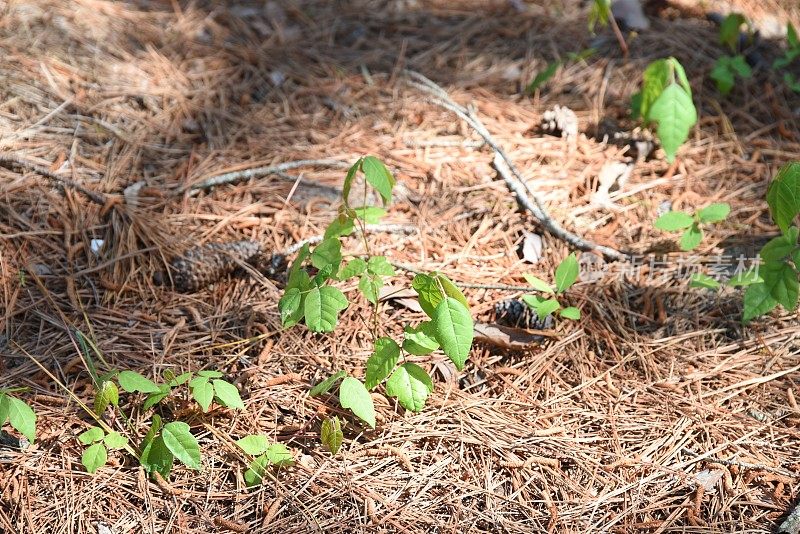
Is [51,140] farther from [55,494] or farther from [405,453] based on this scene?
[405,453]

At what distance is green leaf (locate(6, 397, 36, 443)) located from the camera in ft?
5.27

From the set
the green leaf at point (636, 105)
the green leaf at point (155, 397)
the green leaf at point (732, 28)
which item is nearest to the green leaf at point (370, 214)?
the green leaf at point (155, 397)

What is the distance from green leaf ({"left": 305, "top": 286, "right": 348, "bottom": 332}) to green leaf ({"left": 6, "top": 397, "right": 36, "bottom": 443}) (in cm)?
69

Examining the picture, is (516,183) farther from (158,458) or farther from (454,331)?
(158,458)

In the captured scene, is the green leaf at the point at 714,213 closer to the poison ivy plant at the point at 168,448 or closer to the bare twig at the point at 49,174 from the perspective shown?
the poison ivy plant at the point at 168,448

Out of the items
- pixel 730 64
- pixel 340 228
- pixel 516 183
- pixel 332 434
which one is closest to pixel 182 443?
pixel 332 434

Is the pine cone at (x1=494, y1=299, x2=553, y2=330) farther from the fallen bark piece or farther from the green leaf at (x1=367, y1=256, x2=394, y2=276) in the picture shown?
the green leaf at (x1=367, y1=256, x2=394, y2=276)

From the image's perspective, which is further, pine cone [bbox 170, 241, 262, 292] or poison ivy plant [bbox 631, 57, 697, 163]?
poison ivy plant [bbox 631, 57, 697, 163]

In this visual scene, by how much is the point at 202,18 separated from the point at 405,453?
2.37 meters

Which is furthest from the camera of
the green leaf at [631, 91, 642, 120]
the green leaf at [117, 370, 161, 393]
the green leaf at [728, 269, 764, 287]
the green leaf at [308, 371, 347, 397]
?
the green leaf at [631, 91, 642, 120]

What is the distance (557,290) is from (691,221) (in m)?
0.56

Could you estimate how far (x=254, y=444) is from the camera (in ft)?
5.74

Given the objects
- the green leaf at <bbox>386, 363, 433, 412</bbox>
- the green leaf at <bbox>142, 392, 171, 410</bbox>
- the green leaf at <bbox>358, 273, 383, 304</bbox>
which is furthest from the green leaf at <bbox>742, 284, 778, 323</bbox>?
the green leaf at <bbox>142, 392, 171, 410</bbox>

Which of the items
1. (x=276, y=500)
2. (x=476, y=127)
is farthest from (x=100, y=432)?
(x=476, y=127)
